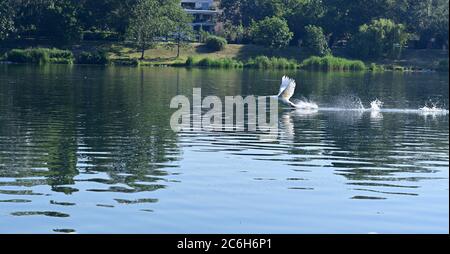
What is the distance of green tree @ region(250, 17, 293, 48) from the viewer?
107 m

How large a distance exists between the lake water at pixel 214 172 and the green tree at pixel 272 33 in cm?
6062

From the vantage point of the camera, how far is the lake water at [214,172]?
19.6 metres

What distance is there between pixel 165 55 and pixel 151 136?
233 ft

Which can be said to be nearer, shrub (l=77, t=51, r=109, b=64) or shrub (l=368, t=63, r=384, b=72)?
shrub (l=77, t=51, r=109, b=64)

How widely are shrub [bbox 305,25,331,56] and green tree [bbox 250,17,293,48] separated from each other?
2175mm

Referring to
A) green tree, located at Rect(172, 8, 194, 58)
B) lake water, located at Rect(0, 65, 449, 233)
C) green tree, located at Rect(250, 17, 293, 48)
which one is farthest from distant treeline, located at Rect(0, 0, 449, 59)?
lake water, located at Rect(0, 65, 449, 233)

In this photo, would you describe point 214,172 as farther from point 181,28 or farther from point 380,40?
point 380,40

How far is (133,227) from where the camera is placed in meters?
18.8

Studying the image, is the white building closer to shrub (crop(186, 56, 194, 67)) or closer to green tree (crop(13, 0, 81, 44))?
green tree (crop(13, 0, 81, 44))

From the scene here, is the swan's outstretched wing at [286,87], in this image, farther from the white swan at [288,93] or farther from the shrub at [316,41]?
the shrub at [316,41]

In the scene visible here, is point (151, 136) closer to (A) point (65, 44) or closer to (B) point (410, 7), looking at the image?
(A) point (65, 44)

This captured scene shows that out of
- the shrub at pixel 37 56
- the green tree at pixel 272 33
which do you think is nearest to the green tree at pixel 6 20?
the shrub at pixel 37 56

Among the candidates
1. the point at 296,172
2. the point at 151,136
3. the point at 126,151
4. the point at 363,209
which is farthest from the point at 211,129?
the point at 363,209

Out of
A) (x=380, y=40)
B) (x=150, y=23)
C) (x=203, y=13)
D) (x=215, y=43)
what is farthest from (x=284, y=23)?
(x=203, y=13)
